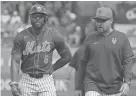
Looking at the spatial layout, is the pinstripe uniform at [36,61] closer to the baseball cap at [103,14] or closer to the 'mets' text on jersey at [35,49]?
the 'mets' text on jersey at [35,49]

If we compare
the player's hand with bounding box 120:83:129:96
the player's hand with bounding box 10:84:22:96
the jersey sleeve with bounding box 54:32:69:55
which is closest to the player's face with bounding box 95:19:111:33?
the jersey sleeve with bounding box 54:32:69:55

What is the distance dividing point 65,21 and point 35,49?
4.53m

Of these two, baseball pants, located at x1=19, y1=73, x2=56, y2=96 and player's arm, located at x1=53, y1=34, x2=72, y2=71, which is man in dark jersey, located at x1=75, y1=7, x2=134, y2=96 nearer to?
player's arm, located at x1=53, y1=34, x2=72, y2=71

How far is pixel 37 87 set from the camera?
5406 mm

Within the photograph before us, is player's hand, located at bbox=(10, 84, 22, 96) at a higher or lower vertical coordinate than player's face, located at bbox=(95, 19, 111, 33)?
lower

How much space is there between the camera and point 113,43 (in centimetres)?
528

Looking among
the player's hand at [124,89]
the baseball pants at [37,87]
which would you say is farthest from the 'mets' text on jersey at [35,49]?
the player's hand at [124,89]

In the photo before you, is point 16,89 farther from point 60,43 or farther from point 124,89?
point 124,89

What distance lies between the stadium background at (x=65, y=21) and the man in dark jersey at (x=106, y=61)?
380 centimetres

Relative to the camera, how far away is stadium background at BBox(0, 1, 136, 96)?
9.31 m

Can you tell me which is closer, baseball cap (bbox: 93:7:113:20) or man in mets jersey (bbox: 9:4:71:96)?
baseball cap (bbox: 93:7:113:20)

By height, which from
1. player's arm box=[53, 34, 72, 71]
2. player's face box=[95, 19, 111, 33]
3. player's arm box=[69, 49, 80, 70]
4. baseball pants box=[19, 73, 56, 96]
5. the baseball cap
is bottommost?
baseball pants box=[19, 73, 56, 96]

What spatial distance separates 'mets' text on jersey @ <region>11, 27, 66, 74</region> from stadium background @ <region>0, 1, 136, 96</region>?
3691 millimetres

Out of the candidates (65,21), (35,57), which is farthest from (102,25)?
(65,21)
